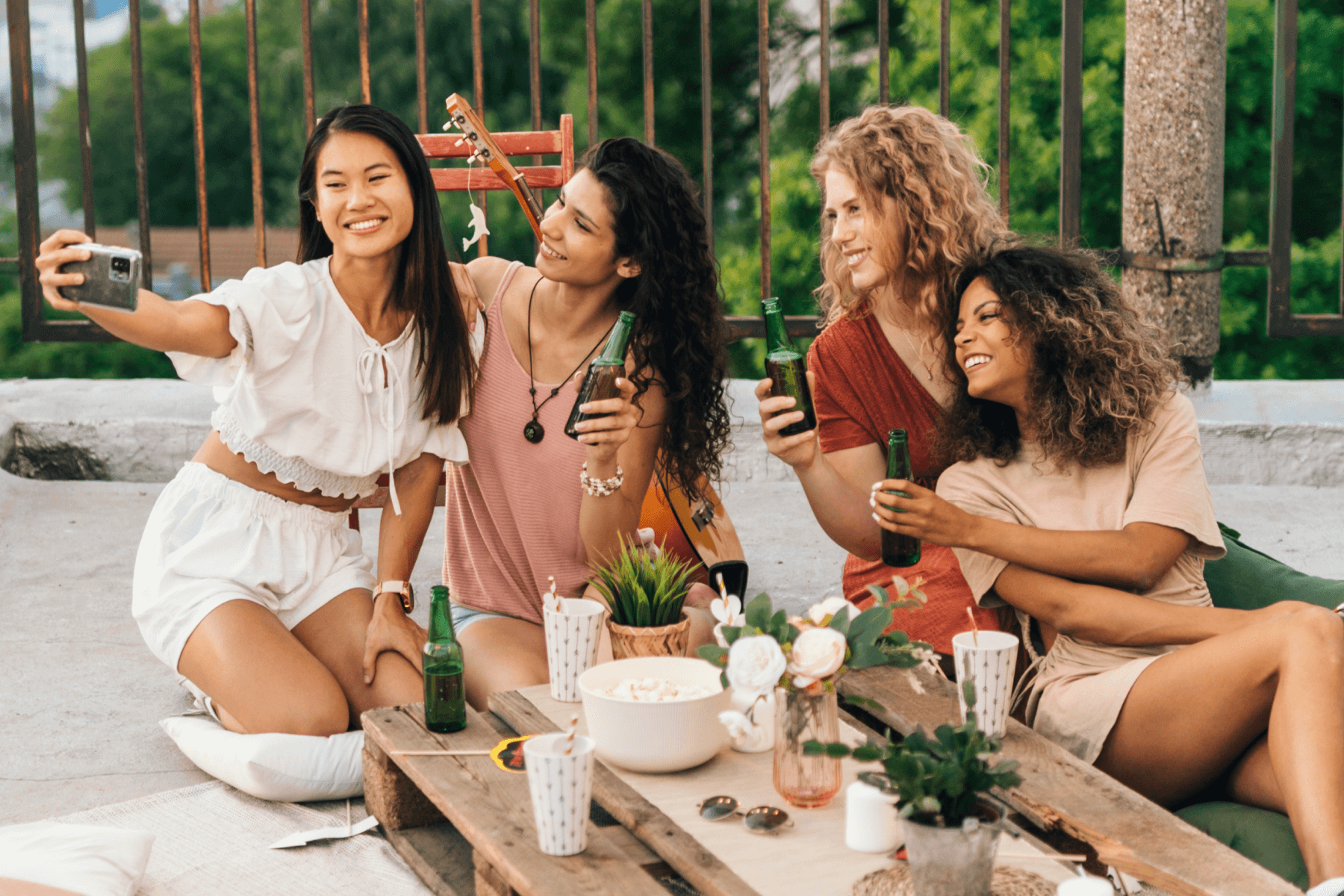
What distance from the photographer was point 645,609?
194cm

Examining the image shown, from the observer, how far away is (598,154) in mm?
2477

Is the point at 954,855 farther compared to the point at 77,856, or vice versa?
the point at 77,856

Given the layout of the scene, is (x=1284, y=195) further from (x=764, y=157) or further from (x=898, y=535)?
(x=898, y=535)

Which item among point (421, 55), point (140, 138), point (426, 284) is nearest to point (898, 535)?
point (426, 284)

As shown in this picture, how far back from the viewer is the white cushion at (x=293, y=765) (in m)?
2.21

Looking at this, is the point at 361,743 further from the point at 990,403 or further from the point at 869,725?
the point at 990,403

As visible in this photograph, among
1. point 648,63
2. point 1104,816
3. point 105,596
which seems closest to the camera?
point 1104,816

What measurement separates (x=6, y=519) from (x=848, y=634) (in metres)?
3.33

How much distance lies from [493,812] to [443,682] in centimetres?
30

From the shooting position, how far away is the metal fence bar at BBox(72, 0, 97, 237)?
4418mm

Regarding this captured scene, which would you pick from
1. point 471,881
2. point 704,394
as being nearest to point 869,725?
point 471,881

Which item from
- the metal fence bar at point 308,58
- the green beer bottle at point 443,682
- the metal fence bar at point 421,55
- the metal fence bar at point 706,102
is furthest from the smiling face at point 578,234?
the metal fence bar at point 308,58

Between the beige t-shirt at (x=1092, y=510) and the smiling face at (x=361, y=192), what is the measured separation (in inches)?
42.1

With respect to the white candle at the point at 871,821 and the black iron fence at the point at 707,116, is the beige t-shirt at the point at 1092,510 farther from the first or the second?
the black iron fence at the point at 707,116
